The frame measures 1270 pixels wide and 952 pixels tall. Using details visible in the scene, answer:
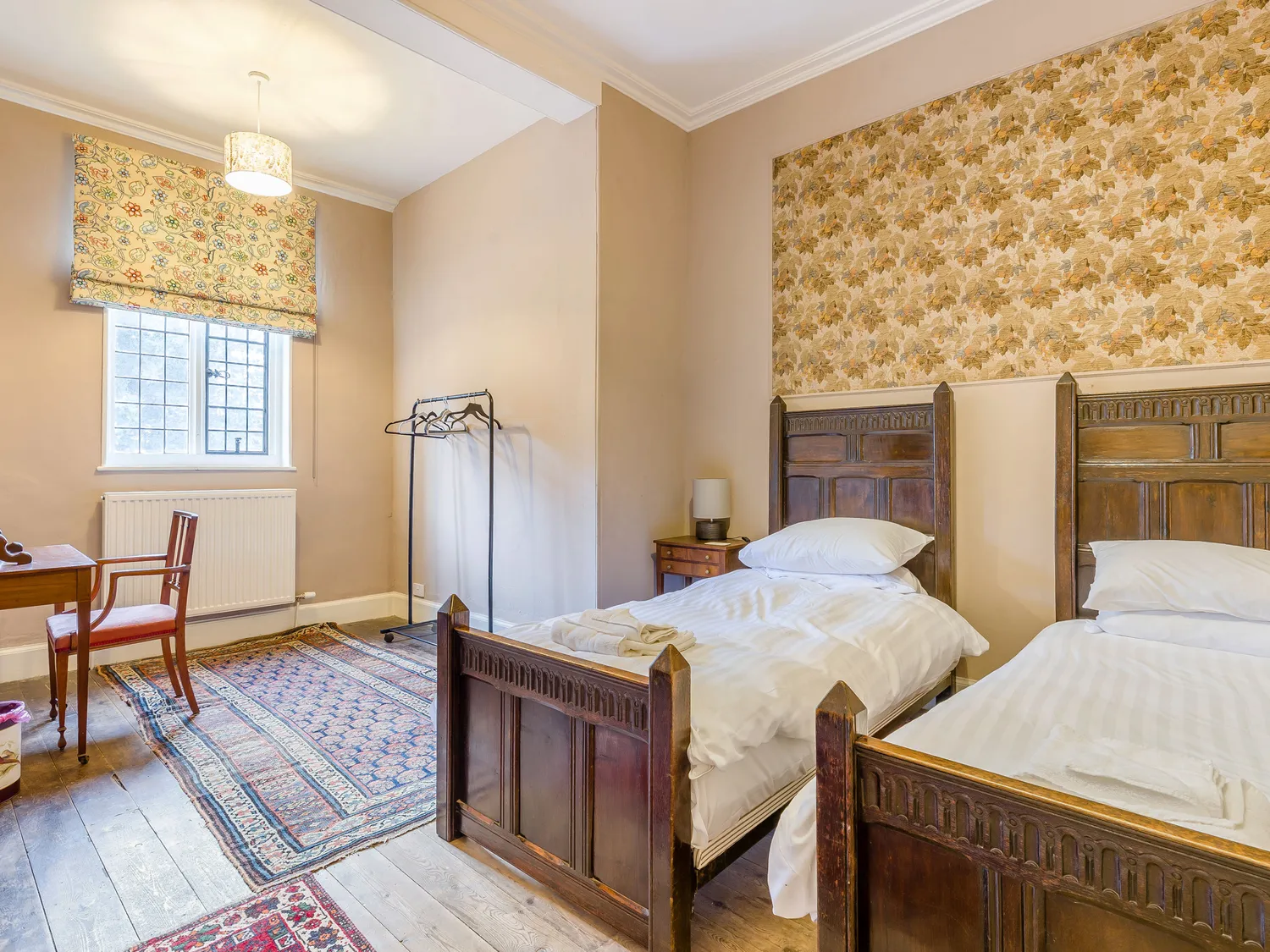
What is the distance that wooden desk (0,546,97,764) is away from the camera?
2.21 metres

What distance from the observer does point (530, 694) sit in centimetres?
174

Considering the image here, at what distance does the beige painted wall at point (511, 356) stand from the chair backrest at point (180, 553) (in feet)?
5.34

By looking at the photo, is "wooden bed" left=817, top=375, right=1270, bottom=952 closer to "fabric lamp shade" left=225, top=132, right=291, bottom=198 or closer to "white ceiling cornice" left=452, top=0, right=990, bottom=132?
"white ceiling cornice" left=452, top=0, right=990, bottom=132

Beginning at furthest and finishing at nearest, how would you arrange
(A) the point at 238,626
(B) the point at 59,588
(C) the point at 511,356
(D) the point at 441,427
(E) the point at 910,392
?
(D) the point at 441,427 < (A) the point at 238,626 < (C) the point at 511,356 < (E) the point at 910,392 < (B) the point at 59,588

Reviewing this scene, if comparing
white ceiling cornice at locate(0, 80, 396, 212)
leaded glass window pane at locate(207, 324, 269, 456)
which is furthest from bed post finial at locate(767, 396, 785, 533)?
white ceiling cornice at locate(0, 80, 396, 212)

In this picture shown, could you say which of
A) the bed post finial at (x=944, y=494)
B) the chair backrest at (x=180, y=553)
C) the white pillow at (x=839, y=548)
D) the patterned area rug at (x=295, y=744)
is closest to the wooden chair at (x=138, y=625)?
the chair backrest at (x=180, y=553)

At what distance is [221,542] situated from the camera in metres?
4.02

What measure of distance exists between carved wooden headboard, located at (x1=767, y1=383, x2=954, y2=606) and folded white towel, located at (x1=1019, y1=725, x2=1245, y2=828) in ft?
6.05

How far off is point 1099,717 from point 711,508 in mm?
2276

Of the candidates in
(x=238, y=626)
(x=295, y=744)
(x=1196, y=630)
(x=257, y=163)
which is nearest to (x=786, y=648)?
(x=1196, y=630)

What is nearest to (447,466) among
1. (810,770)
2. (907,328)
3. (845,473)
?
(845,473)

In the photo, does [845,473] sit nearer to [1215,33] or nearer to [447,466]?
[1215,33]

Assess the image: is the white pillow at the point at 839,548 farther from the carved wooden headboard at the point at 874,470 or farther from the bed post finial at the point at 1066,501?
the bed post finial at the point at 1066,501

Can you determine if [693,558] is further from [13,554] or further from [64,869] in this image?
[13,554]
